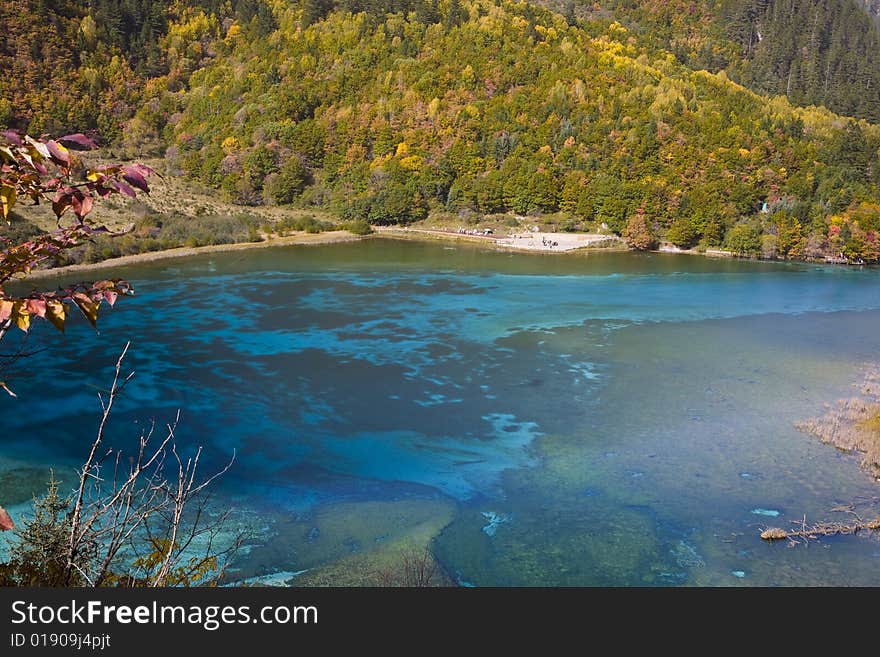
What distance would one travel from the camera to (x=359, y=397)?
22094 millimetres

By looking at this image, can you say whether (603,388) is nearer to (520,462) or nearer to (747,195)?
(520,462)

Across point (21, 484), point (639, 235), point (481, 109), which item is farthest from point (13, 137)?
point (481, 109)

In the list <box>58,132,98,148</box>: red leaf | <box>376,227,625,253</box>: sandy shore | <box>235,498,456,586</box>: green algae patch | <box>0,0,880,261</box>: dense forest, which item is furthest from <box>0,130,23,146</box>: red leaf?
<box>0,0,880,261</box>: dense forest

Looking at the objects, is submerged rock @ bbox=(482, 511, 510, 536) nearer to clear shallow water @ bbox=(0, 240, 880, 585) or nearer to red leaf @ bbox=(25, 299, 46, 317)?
clear shallow water @ bbox=(0, 240, 880, 585)

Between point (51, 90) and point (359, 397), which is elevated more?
point (51, 90)

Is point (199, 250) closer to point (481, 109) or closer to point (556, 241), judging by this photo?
point (556, 241)

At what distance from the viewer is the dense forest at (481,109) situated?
62906mm

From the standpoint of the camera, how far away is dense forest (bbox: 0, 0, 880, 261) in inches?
2477

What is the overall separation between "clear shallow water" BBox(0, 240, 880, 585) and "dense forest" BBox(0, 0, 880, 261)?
84.9ft

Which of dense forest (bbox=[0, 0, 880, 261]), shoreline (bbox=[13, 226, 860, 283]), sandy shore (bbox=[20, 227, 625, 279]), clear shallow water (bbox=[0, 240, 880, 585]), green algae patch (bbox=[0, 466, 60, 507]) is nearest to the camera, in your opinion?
clear shallow water (bbox=[0, 240, 880, 585])

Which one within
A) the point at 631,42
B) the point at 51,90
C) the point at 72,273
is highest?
the point at 631,42

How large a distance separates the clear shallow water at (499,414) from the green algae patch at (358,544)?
0.24 ft
